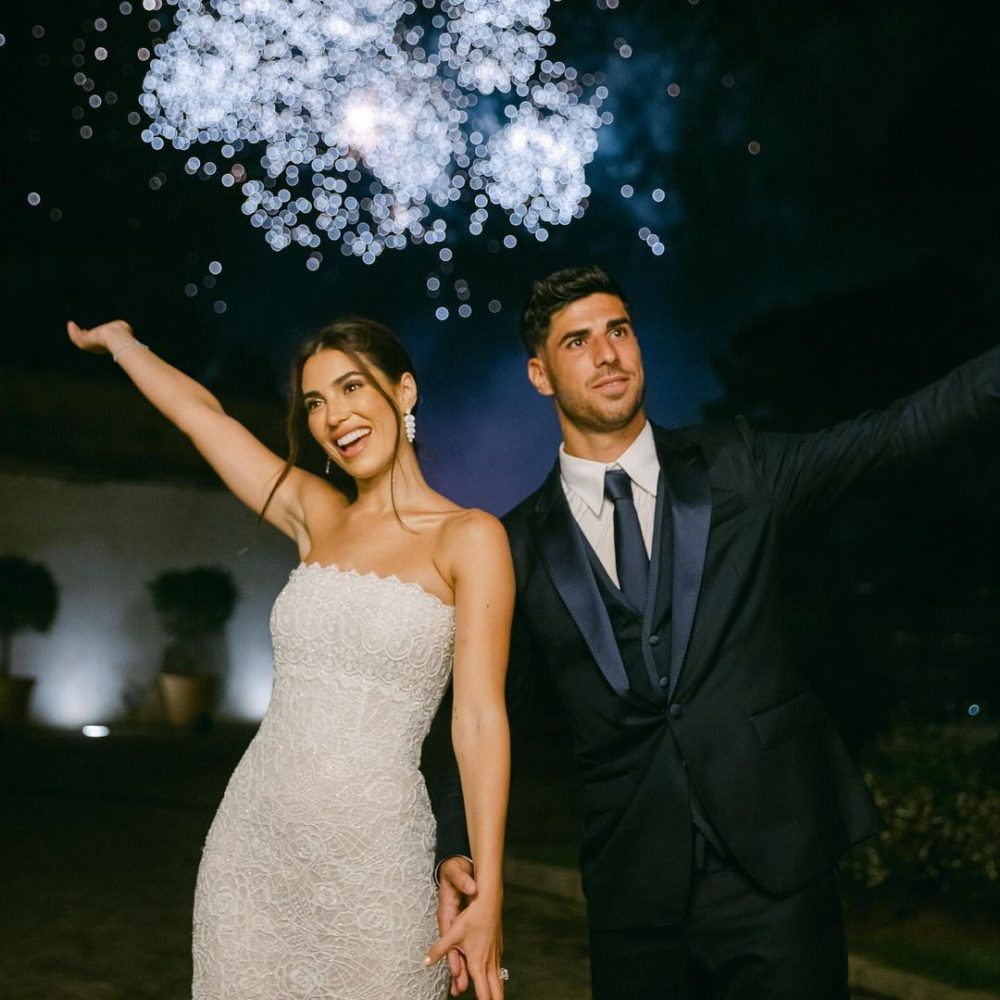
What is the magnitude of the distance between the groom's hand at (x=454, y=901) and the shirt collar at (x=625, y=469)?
0.90m

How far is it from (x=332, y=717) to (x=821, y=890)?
1.15 metres

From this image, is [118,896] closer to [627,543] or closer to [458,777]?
[458,777]

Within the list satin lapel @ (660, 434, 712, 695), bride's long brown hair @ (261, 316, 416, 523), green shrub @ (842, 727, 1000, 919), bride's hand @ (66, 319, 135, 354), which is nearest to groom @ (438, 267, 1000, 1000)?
satin lapel @ (660, 434, 712, 695)

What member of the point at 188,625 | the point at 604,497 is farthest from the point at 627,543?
the point at 188,625

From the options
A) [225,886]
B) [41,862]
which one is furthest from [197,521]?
[225,886]

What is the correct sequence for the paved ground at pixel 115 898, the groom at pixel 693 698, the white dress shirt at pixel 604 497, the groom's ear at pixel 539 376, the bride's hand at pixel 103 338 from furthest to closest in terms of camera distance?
the paved ground at pixel 115 898 < the bride's hand at pixel 103 338 < the groom's ear at pixel 539 376 < the white dress shirt at pixel 604 497 < the groom at pixel 693 698

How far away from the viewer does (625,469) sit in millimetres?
3062

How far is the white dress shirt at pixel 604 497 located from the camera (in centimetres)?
304

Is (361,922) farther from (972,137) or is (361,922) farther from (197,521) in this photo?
(197,521)

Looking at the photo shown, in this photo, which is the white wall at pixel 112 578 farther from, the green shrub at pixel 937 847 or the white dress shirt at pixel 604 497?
the white dress shirt at pixel 604 497

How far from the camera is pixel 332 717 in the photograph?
2842 mm

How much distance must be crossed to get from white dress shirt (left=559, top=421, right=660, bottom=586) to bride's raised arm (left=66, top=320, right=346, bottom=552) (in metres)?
0.64

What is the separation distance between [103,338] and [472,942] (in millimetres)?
1873

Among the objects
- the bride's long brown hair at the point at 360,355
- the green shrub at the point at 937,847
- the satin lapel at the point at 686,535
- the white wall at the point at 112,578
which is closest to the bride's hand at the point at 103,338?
the bride's long brown hair at the point at 360,355
